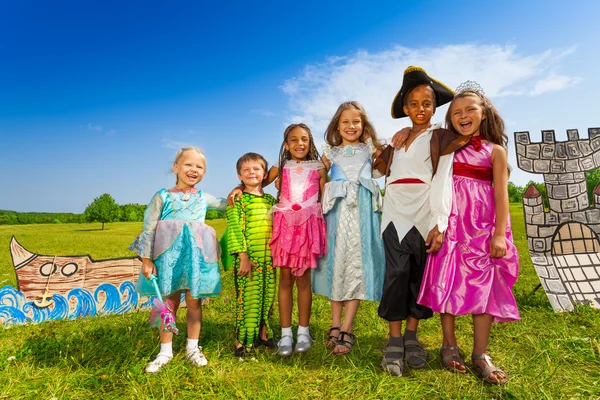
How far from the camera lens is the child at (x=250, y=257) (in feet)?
11.5

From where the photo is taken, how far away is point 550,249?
5.18m

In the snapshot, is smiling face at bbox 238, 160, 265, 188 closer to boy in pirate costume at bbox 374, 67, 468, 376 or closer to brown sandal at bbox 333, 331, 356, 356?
boy in pirate costume at bbox 374, 67, 468, 376

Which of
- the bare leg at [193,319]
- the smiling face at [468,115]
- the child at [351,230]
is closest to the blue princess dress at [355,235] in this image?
the child at [351,230]

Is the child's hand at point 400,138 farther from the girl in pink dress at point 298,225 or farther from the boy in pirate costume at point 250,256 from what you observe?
the boy in pirate costume at point 250,256

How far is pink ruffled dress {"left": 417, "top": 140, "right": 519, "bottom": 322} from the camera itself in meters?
2.94

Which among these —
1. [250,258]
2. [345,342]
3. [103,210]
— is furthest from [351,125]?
[103,210]

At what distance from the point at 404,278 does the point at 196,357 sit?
1.94m

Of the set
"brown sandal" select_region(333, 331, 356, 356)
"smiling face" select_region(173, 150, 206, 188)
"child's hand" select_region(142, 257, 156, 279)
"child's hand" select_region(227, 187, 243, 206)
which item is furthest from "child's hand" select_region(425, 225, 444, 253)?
"child's hand" select_region(142, 257, 156, 279)

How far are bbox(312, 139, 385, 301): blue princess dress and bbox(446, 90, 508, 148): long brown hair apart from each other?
993 millimetres

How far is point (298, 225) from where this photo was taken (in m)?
3.52

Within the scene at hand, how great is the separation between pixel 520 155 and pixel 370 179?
2.96 m

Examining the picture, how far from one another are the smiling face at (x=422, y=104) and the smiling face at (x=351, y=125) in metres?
0.51

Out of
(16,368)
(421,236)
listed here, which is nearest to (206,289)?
(16,368)

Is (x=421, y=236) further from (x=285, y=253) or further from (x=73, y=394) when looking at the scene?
(x=73, y=394)
